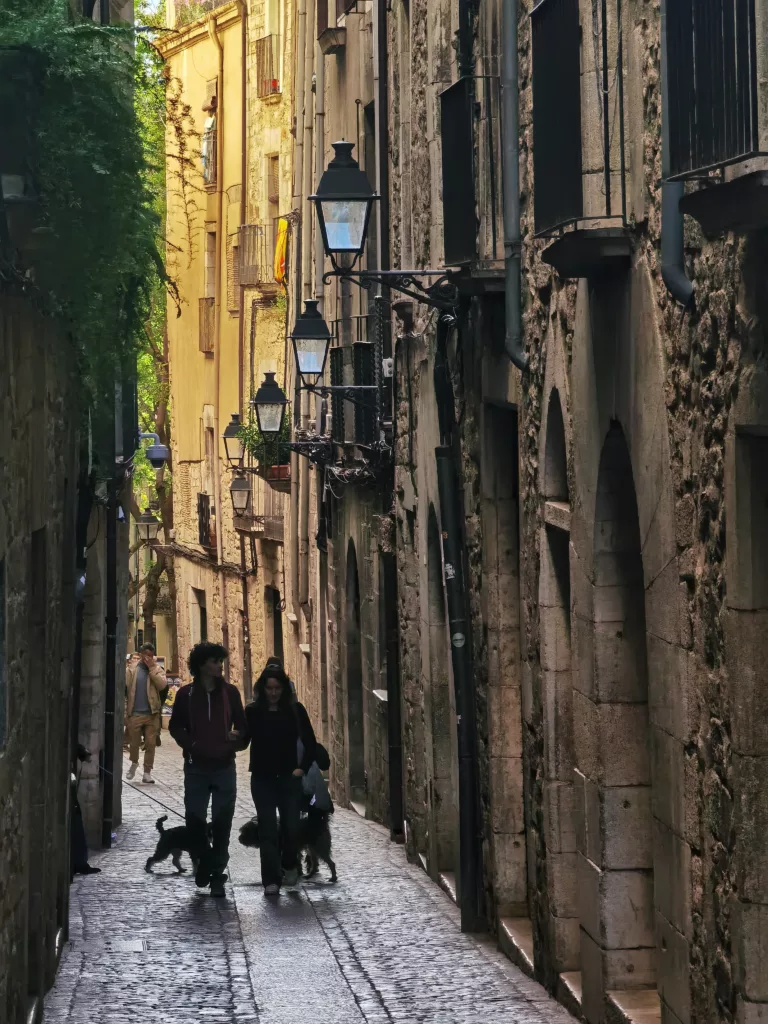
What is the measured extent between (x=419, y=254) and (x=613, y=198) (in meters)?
6.64

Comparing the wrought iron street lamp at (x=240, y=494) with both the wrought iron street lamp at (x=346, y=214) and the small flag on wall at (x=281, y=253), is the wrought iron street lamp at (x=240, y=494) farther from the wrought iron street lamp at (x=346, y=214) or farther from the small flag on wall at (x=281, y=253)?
the wrought iron street lamp at (x=346, y=214)

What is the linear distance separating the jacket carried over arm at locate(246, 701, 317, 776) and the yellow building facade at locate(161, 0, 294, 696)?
16.5 metres

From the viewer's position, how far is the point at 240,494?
31391 millimetres

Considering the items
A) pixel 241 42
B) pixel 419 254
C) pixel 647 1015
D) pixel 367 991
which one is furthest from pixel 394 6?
pixel 241 42

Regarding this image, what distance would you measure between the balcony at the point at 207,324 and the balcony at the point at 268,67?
16.0 feet

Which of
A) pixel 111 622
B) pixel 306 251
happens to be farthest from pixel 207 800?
pixel 306 251

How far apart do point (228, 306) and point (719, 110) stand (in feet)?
102

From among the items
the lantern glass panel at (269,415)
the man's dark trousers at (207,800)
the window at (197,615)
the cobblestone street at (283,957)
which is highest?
the lantern glass panel at (269,415)

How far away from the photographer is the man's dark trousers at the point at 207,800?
41.8 ft

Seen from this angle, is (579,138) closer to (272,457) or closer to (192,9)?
(272,457)

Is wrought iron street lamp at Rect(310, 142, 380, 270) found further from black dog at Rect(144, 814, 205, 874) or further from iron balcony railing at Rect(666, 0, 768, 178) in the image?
iron balcony railing at Rect(666, 0, 768, 178)

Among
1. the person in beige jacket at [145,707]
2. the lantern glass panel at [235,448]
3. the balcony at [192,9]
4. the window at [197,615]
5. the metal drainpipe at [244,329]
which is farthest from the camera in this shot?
the window at [197,615]

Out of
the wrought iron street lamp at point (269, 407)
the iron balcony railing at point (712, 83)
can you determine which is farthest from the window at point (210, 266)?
the iron balcony railing at point (712, 83)

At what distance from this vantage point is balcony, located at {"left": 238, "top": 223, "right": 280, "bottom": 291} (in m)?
34.2
